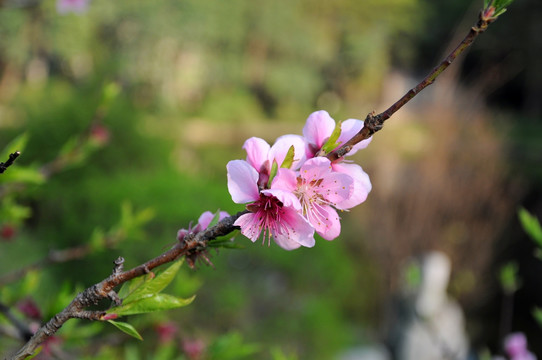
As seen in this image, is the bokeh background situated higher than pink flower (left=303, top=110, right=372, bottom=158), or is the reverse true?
the bokeh background

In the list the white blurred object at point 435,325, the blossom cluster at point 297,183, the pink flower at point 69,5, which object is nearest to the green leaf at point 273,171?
the blossom cluster at point 297,183

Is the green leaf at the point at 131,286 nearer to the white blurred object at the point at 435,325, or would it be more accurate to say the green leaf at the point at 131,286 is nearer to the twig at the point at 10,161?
the twig at the point at 10,161

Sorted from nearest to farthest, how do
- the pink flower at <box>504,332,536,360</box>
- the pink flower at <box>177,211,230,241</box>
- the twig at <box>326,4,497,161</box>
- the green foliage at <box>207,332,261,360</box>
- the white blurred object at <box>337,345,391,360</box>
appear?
the twig at <box>326,4,497,161</box>
the pink flower at <box>177,211,230,241</box>
the green foliage at <box>207,332,261,360</box>
the pink flower at <box>504,332,536,360</box>
the white blurred object at <box>337,345,391,360</box>

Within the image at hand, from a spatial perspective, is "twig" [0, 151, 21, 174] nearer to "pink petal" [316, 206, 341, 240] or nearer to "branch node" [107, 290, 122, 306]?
"branch node" [107, 290, 122, 306]

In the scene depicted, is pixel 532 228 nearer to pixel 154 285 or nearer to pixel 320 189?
pixel 320 189

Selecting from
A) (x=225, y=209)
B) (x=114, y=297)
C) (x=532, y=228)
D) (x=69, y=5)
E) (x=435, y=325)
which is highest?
(x=225, y=209)

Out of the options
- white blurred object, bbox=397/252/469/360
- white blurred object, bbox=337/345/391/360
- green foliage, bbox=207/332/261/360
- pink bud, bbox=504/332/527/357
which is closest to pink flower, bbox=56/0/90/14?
green foliage, bbox=207/332/261/360

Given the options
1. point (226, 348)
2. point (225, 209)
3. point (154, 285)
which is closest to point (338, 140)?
point (154, 285)
